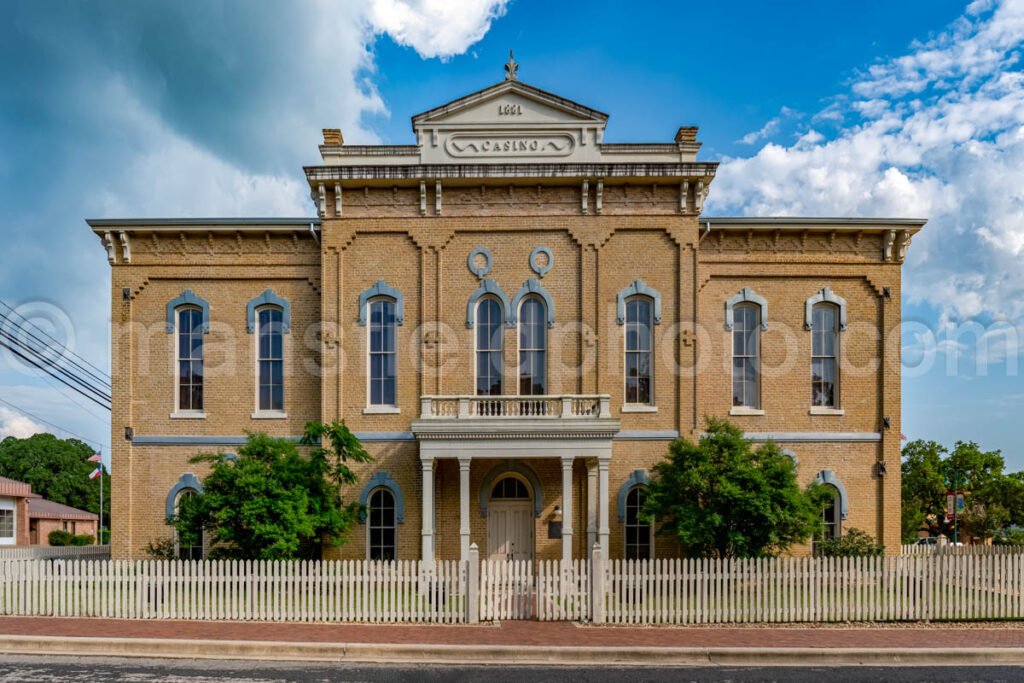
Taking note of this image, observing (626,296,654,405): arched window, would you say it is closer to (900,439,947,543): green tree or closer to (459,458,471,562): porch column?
(459,458,471,562): porch column

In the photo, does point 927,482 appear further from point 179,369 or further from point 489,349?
point 179,369

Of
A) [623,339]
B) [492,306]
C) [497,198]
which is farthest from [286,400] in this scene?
[623,339]

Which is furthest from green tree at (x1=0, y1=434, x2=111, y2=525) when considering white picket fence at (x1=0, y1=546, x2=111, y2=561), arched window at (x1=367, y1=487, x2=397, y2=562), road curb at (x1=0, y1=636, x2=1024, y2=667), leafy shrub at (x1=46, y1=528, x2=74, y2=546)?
road curb at (x1=0, y1=636, x2=1024, y2=667)

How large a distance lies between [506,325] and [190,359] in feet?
29.8

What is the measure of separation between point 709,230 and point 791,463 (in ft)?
23.2

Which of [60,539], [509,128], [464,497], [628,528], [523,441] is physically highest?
[509,128]

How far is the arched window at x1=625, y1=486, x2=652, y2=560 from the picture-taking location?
20.6m

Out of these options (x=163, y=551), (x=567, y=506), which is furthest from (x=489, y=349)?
(x=163, y=551)

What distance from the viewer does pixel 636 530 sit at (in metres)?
20.7

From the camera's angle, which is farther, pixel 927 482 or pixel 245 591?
pixel 927 482

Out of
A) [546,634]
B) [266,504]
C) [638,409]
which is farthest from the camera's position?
[638,409]

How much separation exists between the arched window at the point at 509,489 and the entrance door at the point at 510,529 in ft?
0.58

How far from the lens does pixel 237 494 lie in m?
16.9

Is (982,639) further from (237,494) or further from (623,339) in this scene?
(237,494)
